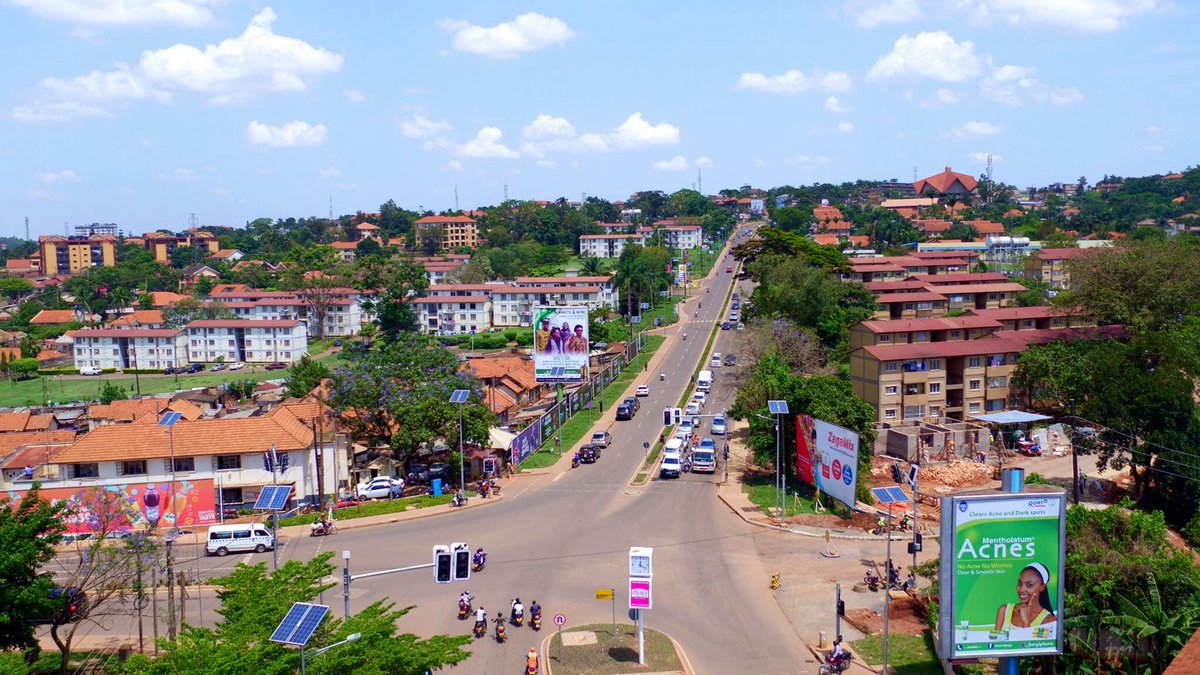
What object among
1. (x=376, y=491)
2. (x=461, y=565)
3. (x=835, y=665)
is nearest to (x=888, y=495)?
(x=835, y=665)

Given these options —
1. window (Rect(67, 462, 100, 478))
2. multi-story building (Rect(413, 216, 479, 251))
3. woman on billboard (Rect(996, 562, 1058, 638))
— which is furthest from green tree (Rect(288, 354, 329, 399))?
multi-story building (Rect(413, 216, 479, 251))

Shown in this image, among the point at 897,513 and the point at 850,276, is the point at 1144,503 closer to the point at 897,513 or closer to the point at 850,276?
the point at 897,513

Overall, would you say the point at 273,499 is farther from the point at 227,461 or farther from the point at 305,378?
the point at 305,378

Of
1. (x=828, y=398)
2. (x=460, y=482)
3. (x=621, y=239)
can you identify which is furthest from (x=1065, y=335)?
(x=621, y=239)

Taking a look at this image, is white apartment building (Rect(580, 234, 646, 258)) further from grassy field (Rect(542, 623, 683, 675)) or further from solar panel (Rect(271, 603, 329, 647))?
solar panel (Rect(271, 603, 329, 647))

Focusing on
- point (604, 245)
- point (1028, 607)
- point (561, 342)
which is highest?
point (604, 245)

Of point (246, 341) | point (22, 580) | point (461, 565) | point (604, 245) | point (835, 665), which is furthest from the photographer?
point (604, 245)
